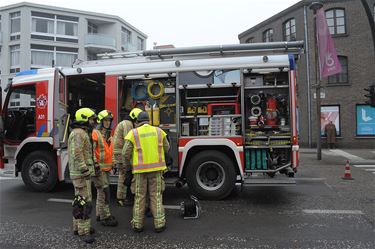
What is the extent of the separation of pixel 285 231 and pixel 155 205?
1971mm

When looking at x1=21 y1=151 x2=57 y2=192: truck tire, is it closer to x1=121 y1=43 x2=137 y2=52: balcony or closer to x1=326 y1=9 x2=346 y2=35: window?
x1=326 y1=9 x2=346 y2=35: window

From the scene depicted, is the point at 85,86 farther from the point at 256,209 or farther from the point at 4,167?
the point at 256,209

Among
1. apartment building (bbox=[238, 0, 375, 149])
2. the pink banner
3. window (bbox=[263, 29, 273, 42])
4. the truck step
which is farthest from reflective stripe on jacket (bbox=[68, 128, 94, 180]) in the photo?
window (bbox=[263, 29, 273, 42])

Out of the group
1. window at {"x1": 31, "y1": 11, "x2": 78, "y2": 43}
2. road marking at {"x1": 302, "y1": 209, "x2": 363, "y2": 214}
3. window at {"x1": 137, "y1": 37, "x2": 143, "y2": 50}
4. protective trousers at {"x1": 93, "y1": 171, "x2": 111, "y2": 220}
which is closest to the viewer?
protective trousers at {"x1": 93, "y1": 171, "x2": 111, "y2": 220}

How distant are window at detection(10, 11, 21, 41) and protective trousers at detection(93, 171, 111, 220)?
35968 mm

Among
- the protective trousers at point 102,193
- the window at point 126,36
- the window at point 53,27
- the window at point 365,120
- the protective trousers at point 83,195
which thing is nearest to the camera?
the protective trousers at point 83,195

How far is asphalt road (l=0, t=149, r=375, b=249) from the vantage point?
4.75 metres

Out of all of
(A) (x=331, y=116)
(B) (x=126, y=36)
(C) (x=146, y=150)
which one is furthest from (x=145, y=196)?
(B) (x=126, y=36)

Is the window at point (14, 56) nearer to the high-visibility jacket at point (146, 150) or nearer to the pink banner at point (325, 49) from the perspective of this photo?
the pink banner at point (325, 49)

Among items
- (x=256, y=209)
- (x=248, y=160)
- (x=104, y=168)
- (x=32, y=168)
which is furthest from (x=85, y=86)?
(x=256, y=209)

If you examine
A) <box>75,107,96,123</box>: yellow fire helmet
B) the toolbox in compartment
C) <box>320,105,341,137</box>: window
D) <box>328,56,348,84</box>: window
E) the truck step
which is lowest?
the truck step

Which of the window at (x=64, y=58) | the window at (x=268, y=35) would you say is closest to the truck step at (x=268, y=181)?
the window at (x=268, y=35)

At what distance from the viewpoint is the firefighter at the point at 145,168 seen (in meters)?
5.17

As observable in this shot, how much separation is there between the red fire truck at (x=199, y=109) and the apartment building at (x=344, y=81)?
15417 mm
